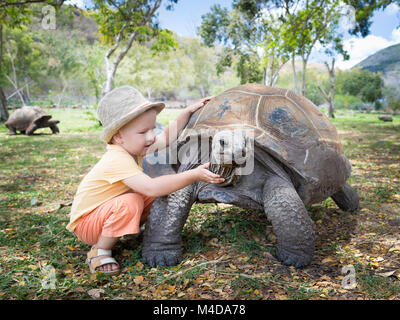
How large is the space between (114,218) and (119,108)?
75 cm

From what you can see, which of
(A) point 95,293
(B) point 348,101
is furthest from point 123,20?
(B) point 348,101

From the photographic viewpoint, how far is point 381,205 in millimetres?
3383

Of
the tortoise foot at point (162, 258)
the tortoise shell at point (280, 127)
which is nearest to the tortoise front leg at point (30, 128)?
the tortoise shell at point (280, 127)

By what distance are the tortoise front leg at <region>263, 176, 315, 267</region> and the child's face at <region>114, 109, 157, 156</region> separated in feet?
3.27

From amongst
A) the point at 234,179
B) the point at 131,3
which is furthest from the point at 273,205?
the point at 131,3

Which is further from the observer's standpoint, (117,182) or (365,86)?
(365,86)

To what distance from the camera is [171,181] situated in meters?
1.96

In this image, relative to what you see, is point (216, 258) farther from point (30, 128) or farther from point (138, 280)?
point (30, 128)

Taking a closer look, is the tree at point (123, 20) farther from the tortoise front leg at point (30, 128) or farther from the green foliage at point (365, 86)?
the green foliage at point (365, 86)

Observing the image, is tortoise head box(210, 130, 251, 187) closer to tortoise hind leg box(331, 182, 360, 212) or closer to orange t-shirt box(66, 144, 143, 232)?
orange t-shirt box(66, 144, 143, 232)

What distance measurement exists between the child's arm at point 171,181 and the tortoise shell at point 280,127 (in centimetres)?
56

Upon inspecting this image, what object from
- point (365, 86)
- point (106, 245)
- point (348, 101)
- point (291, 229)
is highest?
point (365, 86)
